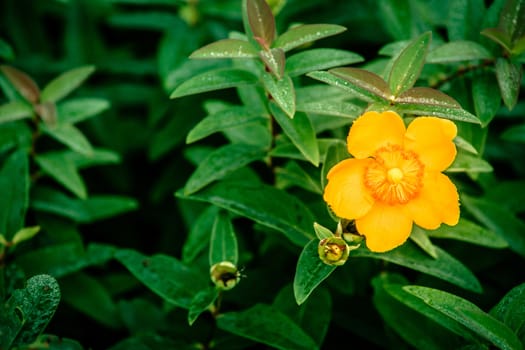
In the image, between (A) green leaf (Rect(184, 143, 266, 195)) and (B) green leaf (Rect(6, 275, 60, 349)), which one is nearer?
(B) green leaf (Rect(6, 275, 60, 349))

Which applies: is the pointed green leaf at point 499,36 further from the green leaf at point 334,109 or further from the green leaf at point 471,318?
the green leaf at point 471,318

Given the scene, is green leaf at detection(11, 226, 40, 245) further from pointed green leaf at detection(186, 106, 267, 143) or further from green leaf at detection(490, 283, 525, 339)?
green leaf at detection(490, 283, 525, 339)

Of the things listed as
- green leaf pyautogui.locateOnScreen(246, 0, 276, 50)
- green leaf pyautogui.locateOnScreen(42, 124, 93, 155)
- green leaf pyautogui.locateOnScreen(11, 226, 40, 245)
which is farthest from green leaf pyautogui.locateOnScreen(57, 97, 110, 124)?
green leaf pyautogui.locateOnScreen(246, 0, 276, 50)

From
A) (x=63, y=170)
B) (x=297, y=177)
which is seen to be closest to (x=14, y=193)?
(x=63, y=170)

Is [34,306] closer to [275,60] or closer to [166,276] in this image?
[166,276]

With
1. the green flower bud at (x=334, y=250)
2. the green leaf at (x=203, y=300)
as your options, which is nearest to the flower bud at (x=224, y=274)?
the green leaf at (x=203, y=300)
